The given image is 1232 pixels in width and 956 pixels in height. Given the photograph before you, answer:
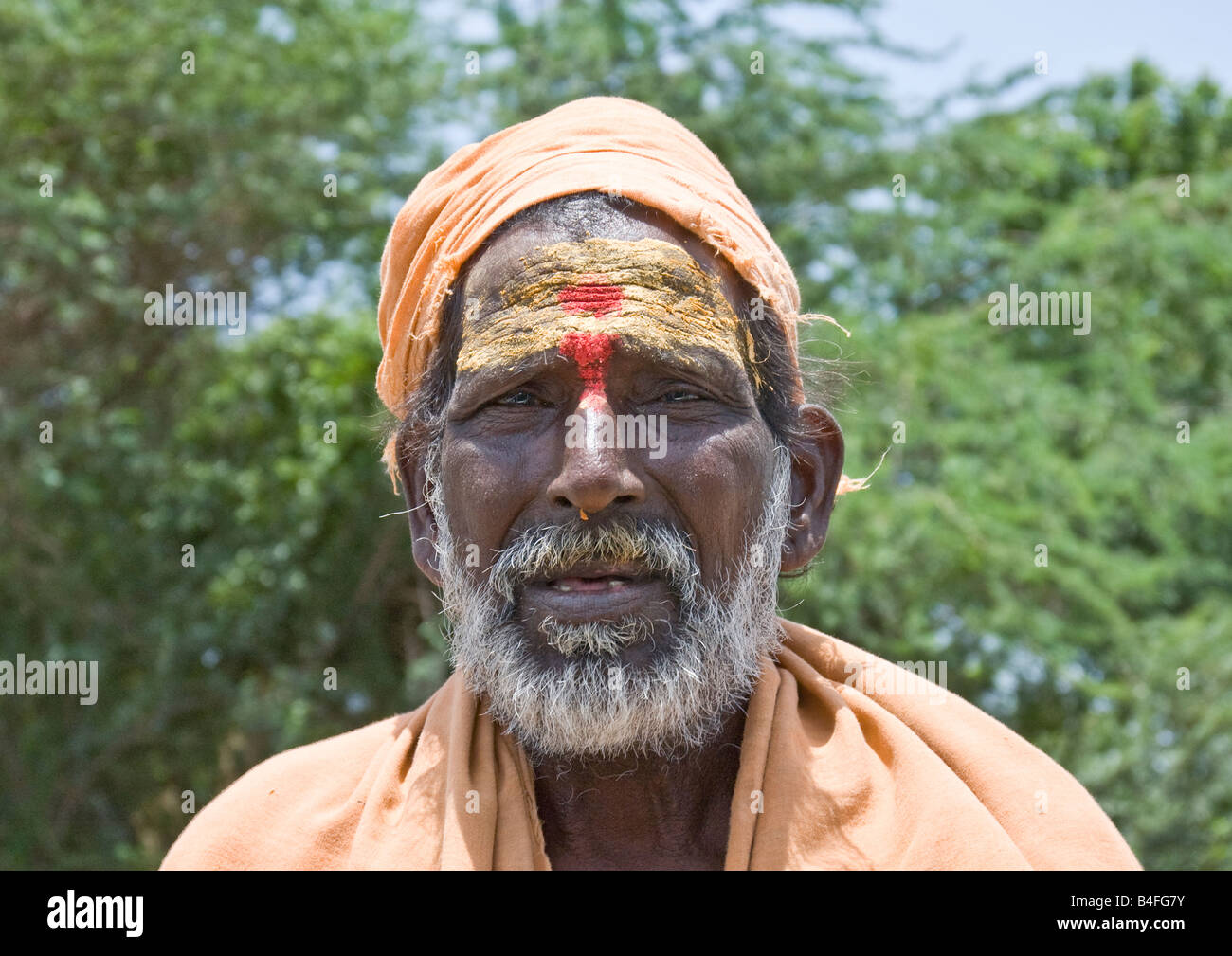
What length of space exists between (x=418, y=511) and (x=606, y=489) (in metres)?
0.73

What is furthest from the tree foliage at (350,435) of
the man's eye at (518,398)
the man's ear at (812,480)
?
the man's eye at (518,398)

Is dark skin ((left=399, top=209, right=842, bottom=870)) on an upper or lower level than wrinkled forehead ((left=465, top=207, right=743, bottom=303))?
lower

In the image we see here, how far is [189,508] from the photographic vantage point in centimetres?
864

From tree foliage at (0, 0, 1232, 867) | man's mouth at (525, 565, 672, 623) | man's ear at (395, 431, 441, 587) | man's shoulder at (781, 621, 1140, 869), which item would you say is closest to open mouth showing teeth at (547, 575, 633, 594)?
man's mouth at (525, 565, 672, 623)

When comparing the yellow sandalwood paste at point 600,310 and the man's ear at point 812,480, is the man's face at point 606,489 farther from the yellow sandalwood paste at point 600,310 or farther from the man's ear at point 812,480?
the man's ear at point 812,480

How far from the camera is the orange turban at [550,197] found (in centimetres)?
281

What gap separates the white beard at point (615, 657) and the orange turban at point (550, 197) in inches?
17.0

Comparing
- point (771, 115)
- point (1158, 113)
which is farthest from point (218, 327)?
point (1158, 113)

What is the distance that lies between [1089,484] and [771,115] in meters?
3.38

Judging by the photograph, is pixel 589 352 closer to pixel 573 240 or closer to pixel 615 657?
pixel 573 240

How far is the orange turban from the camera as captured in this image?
281 centimetres

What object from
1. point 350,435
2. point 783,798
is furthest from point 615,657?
point 350,435

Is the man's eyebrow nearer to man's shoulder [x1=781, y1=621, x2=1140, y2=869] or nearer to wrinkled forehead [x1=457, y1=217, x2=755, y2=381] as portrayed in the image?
wrinkled forehead [x1=457, y1=217, x2=755, y2=381]

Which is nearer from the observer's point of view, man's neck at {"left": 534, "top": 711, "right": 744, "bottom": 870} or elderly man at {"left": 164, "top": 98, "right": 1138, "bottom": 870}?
elderly man at {"left": 164, "top": 98, "right": 1138, "bottom": 870}
